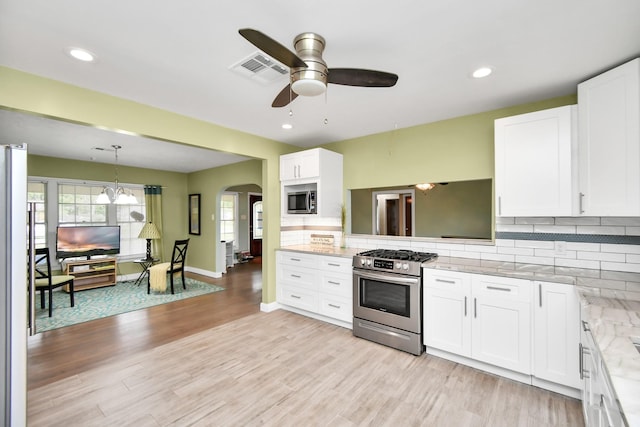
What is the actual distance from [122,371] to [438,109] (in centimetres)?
399

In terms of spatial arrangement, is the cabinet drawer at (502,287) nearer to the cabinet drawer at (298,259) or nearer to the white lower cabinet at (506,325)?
the white lower cabinet at (506,325)

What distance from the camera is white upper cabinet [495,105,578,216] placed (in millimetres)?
2379

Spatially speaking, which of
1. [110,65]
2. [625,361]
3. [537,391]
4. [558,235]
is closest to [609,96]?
[558,235]

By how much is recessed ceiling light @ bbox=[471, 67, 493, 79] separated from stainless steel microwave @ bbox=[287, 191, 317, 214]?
7.55ft

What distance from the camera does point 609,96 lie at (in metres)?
2.09

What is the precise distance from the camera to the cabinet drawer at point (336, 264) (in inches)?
138

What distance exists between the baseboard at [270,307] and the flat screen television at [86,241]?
12.9 feet

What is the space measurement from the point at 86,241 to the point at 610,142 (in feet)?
25.4

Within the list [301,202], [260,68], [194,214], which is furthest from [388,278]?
[194,214]

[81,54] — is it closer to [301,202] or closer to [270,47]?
[270,47]

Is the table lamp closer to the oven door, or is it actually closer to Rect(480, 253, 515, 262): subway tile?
the oven door

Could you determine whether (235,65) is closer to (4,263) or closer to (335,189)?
(4,263)

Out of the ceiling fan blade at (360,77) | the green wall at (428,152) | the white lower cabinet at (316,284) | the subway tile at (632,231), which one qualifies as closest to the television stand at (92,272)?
the white lower cabinet at (316,284)

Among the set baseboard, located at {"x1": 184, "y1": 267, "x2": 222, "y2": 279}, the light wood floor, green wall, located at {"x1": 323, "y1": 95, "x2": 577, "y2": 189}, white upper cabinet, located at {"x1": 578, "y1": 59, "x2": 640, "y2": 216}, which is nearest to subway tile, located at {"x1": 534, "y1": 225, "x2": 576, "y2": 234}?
white upper cabinet, located at {"x1": 578, "y1": 59, "x2": 640, "y2": 216}
